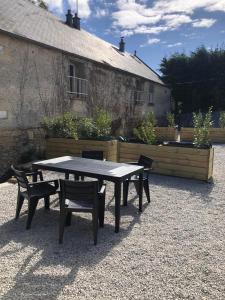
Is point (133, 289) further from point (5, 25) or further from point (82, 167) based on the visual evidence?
point (5, 25)

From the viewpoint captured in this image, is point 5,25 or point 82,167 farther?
point 5,25

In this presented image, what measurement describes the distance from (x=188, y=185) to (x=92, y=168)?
2897mm

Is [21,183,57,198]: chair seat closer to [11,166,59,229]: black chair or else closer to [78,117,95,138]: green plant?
[11,166,59,229]: black chair

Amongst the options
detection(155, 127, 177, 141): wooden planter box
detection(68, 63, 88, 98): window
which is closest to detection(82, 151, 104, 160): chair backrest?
detection(68, 63, 88, 98): window

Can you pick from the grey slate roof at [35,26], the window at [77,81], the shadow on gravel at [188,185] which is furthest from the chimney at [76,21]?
the shadow on gravel at [188,185]

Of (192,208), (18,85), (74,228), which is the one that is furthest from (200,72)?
(74,228)

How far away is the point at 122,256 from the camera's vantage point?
10.5 ft

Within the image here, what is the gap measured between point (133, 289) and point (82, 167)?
7.12ft

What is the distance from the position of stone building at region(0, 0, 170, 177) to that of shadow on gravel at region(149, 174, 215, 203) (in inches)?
184

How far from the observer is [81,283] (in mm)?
2654

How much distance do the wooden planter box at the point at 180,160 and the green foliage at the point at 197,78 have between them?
16.8 m

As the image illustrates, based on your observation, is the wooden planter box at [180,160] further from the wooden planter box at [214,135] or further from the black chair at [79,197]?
the wooden planter box at [214,135]

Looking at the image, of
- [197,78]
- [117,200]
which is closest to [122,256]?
[117,200]

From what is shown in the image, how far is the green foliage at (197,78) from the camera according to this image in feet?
73.7
